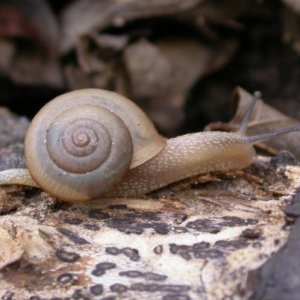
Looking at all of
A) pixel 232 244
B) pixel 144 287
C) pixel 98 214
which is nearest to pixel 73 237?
pixel 98 214

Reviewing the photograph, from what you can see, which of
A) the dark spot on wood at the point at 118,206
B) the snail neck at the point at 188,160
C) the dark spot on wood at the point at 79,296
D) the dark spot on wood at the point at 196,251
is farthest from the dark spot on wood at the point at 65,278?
the snail neck at the point at 188,160

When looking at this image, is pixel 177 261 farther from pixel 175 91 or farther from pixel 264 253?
pixel 175 91

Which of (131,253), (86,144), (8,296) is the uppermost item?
(86,144)

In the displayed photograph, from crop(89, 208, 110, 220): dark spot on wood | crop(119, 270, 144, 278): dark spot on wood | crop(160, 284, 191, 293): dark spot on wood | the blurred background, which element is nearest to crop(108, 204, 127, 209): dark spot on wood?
crop(89, 208, 110, 220): dark spot on wood

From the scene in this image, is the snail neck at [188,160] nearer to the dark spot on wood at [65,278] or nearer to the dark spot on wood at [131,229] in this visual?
the dark spot on wood at [131,229]

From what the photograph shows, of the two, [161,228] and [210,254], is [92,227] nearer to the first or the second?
[161,228]

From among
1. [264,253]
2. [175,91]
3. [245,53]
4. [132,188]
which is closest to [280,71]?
[245,53]
